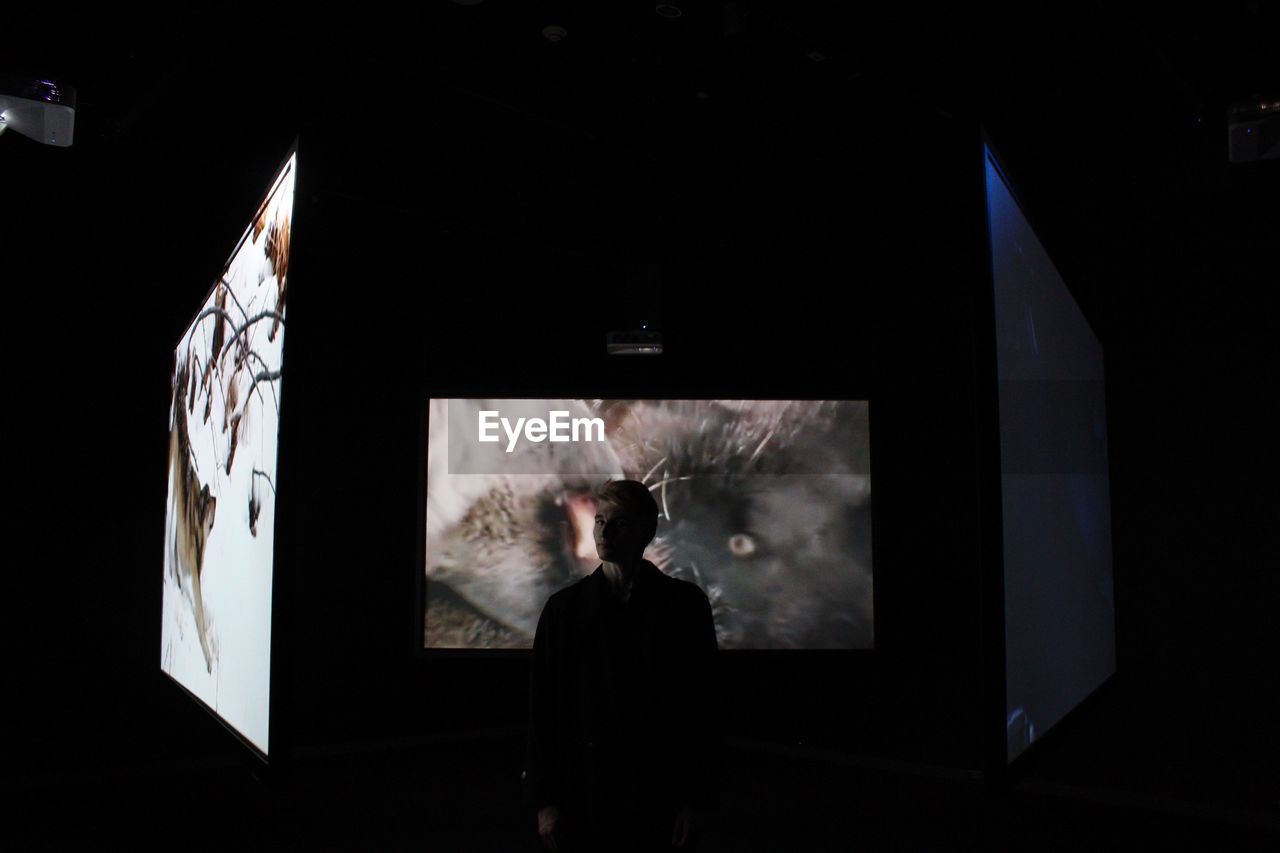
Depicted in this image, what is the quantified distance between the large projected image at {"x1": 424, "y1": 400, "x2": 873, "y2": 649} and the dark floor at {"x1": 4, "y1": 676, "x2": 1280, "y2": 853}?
2.85 feet

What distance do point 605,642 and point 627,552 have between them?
21cm

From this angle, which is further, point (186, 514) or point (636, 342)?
Result: point (636, 342)

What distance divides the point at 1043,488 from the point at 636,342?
354 centimetres

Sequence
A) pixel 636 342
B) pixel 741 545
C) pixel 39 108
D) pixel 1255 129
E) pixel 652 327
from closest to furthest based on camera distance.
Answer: pixel 39 108, pixel 1255 129, pixel 741 545, pixel 636 342, pixel 652 327

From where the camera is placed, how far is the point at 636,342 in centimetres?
539

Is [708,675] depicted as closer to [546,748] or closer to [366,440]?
[546,748]

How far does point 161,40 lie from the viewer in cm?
370

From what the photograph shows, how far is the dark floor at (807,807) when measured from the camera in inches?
155

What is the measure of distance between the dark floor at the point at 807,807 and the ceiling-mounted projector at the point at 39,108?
258cm

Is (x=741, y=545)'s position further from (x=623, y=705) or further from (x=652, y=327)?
(x=623, y=705)

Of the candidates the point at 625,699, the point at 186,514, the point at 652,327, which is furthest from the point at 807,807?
the point at 186,514

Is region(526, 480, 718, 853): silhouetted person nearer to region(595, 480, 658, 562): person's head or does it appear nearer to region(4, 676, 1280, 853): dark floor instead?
region(595, 480, 658, 562): person's head

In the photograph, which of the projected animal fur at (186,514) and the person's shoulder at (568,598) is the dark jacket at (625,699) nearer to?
the person's shoulder at (568,598)

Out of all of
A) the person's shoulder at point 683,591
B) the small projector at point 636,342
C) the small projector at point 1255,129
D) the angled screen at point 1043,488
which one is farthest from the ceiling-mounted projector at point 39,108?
the small projector at point 1255,129
